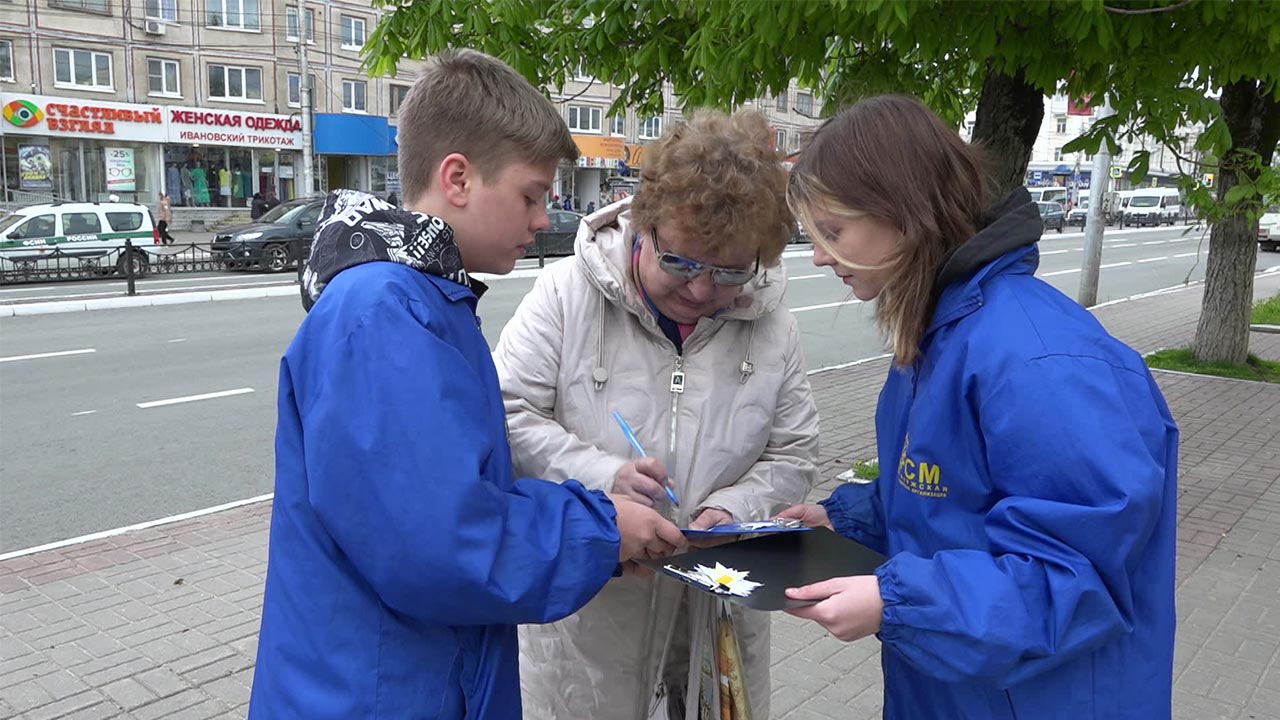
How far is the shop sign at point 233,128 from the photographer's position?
115 feet

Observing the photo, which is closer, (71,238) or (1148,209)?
(71,238)

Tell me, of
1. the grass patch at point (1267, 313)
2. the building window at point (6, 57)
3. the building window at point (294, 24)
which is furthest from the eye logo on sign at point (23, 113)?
the grass patch at point (1267, 313)

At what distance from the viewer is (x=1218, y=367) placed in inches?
442

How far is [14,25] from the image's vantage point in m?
31.0

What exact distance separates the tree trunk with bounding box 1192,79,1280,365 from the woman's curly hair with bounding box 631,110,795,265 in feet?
32.1

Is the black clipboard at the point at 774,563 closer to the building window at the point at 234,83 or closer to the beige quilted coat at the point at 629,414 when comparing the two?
the beige quilted coat at the point at 629,414

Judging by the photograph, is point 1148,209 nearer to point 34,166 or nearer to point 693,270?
point 34,166

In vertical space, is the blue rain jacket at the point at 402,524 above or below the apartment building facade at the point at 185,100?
below

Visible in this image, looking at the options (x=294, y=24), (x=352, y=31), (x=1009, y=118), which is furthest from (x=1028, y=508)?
(x=352, y=31)

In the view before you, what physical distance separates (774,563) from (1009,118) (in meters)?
4.48

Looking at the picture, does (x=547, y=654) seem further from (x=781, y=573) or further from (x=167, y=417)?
Answer: (x=167, y=417)

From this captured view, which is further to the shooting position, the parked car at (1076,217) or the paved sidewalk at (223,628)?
the parked car at (1076,217)

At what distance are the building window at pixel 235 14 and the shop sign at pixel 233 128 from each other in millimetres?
3089

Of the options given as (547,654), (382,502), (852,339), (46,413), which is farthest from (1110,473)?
(852,339)
